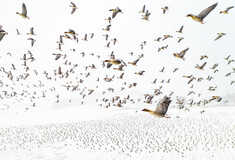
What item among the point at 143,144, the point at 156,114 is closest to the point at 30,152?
the point at 143,144

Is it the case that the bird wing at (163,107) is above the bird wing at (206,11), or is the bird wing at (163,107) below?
below

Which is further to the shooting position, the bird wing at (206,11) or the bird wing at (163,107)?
the bird wing at (206,11)

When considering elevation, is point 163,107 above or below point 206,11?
below

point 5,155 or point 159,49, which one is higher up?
point 159,49

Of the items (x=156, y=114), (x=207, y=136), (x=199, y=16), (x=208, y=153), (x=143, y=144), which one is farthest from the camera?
(x=207, y=136)

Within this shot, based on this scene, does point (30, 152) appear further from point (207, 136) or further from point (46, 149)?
point (207, 136)

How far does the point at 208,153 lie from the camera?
14.1 meters

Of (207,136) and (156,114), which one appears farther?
(207,136)

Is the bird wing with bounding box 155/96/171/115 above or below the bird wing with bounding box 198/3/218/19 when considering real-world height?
below

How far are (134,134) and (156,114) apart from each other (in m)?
17.0

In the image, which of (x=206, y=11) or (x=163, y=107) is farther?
(x=206, y=11)

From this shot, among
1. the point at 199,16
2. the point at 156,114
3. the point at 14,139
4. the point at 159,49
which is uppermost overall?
the point at 159,49

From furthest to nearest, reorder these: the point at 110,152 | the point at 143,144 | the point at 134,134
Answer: the point at 134,134, the point at 143,144, the point at 110,152

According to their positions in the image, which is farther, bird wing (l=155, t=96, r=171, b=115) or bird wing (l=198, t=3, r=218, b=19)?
bird wing (l=198, t=3, r=218, b=19)
